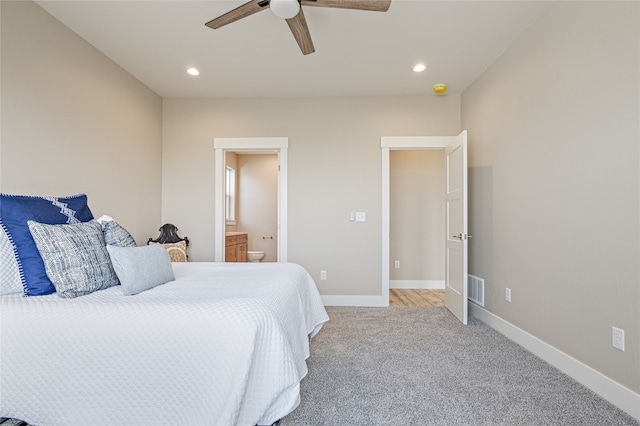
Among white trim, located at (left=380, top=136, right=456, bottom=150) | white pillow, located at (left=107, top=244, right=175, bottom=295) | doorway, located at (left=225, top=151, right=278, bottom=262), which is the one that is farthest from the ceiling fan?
doorway, located at (left=225, top=151, right=278, bottom=262)

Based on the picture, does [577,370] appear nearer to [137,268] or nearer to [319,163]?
[137,268]

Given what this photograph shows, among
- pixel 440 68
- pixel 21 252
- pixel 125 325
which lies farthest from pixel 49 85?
pixel 440 68

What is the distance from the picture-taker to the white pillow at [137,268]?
1675 mm

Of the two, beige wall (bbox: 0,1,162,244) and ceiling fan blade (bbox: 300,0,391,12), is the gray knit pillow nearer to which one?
beige wall (bbox: 0,1,162,244)

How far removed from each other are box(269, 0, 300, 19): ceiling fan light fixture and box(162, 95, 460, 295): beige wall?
2047 millimetres

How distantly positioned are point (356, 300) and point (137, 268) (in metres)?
2.70

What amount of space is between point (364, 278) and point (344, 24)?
271cm

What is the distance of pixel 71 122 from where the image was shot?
255 centimetres

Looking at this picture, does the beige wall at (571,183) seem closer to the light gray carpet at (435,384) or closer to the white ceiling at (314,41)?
the light gray carpet at (435,384)

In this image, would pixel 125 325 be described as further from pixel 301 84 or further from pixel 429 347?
pixel 301 84

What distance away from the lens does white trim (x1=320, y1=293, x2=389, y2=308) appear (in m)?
3.85

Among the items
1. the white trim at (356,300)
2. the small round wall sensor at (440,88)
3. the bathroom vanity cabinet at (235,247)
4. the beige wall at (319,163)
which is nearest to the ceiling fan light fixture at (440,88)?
the small round wall sensor at (440,88)

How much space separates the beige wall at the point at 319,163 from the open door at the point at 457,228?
0.66m

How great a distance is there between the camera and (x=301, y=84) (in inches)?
142
